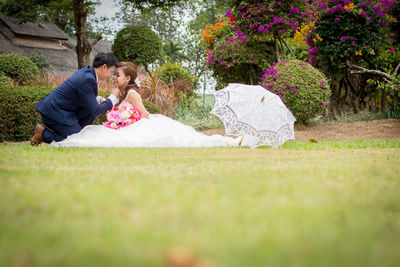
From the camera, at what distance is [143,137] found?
6.73 metres

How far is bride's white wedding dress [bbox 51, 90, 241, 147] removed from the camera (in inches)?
253

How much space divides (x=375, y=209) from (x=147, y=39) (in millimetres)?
15579

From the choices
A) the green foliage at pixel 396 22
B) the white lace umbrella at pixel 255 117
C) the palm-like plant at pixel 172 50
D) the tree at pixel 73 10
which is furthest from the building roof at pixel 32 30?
the white lace umbrella at pixel 255 117

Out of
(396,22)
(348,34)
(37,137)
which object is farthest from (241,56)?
(37,137)

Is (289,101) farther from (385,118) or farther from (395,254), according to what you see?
(395,254)

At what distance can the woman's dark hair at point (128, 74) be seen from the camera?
7.16 metres

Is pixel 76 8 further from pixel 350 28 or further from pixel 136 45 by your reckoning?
pixel 350 28

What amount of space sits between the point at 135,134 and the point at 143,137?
0.19 metres

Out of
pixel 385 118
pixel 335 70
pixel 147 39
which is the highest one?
pixel 147 39

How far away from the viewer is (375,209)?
2.15 m

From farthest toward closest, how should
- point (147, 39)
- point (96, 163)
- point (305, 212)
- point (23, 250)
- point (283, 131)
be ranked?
point (147, 39) < point (283, 131) < point (96, 163) < point (305, 212) < point (23, 250)

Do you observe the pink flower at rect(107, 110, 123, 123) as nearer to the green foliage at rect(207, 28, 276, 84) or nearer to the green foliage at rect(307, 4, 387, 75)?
the green foliage at rect(207, 28, 276, 84)

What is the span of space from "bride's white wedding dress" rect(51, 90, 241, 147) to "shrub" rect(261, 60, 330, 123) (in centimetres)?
396

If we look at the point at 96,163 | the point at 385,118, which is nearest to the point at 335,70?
the point at 385,118
